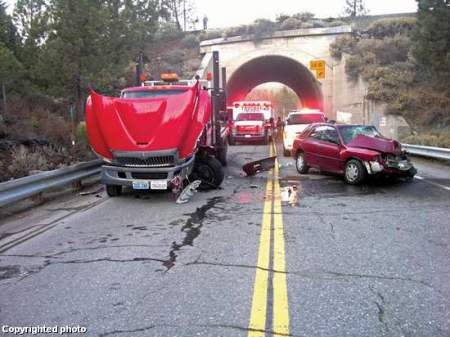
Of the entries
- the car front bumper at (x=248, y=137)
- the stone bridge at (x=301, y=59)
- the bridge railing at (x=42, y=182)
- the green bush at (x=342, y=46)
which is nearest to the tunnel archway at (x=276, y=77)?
the stone bridge at (x=301, y=59)

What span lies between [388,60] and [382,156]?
27168mm

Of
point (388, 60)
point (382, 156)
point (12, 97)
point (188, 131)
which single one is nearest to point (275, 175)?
point (382, 156)

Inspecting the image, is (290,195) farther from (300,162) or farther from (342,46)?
(342,46)

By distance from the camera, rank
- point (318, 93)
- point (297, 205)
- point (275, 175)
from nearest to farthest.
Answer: point (297, 205) → point (275, 175) → point (318, 93)

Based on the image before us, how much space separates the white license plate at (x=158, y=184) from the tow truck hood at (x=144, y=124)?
63 centimetres

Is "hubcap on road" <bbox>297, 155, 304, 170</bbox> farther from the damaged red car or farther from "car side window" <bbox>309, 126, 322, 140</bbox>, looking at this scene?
"car side window" <bbox>309, 126, 322, 140</bbox>

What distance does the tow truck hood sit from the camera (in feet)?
30.4

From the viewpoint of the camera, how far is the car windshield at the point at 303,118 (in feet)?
66.7

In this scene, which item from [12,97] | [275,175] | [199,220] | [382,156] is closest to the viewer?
[199,220]

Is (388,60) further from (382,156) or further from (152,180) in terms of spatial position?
(152,180)

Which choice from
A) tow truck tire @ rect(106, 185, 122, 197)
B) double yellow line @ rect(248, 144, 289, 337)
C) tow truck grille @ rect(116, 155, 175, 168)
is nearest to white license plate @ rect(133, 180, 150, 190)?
tow truck grille @ rect(116, 155, 175, 168)

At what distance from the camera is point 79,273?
16.8ft

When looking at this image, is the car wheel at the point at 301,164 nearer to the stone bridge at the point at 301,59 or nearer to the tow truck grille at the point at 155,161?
the tow truck grille at the point at 155,161

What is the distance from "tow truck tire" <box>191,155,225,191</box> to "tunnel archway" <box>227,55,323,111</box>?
29.2 meters
